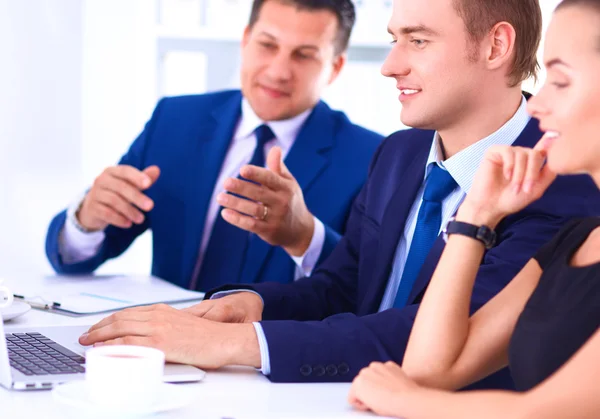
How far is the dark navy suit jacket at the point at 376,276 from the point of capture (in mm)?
1424

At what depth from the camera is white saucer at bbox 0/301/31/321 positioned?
1666 mm

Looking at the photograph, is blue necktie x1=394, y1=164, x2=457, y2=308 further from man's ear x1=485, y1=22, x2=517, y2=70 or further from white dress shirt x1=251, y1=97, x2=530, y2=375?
man's ear x1=485, y1=22, x2=517, y2=70

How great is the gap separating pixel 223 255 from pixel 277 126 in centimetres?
44

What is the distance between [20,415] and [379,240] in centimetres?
100

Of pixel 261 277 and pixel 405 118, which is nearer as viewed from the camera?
pixel 405 118

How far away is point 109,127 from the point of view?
3.78 m

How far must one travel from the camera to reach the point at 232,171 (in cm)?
269

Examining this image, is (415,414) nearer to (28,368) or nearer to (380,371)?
(380,371)

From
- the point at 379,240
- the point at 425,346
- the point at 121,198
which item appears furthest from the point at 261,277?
the point at 425,346

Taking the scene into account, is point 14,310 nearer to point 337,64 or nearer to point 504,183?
point 504,183

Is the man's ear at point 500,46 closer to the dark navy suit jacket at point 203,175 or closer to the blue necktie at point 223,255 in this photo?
the dark navy suit jacket at point 203,175

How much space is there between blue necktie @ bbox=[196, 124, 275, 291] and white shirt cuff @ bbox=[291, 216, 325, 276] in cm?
25

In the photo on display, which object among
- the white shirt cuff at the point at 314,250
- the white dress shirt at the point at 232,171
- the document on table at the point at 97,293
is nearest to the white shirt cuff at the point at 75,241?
the white dress shirt at the point at 232,171

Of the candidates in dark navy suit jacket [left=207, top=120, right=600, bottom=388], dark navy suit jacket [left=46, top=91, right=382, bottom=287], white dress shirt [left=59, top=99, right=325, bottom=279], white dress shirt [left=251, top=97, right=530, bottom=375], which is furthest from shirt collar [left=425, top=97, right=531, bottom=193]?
dark navy suit jacket [left=46, top=91, right=382, bottom=287]
